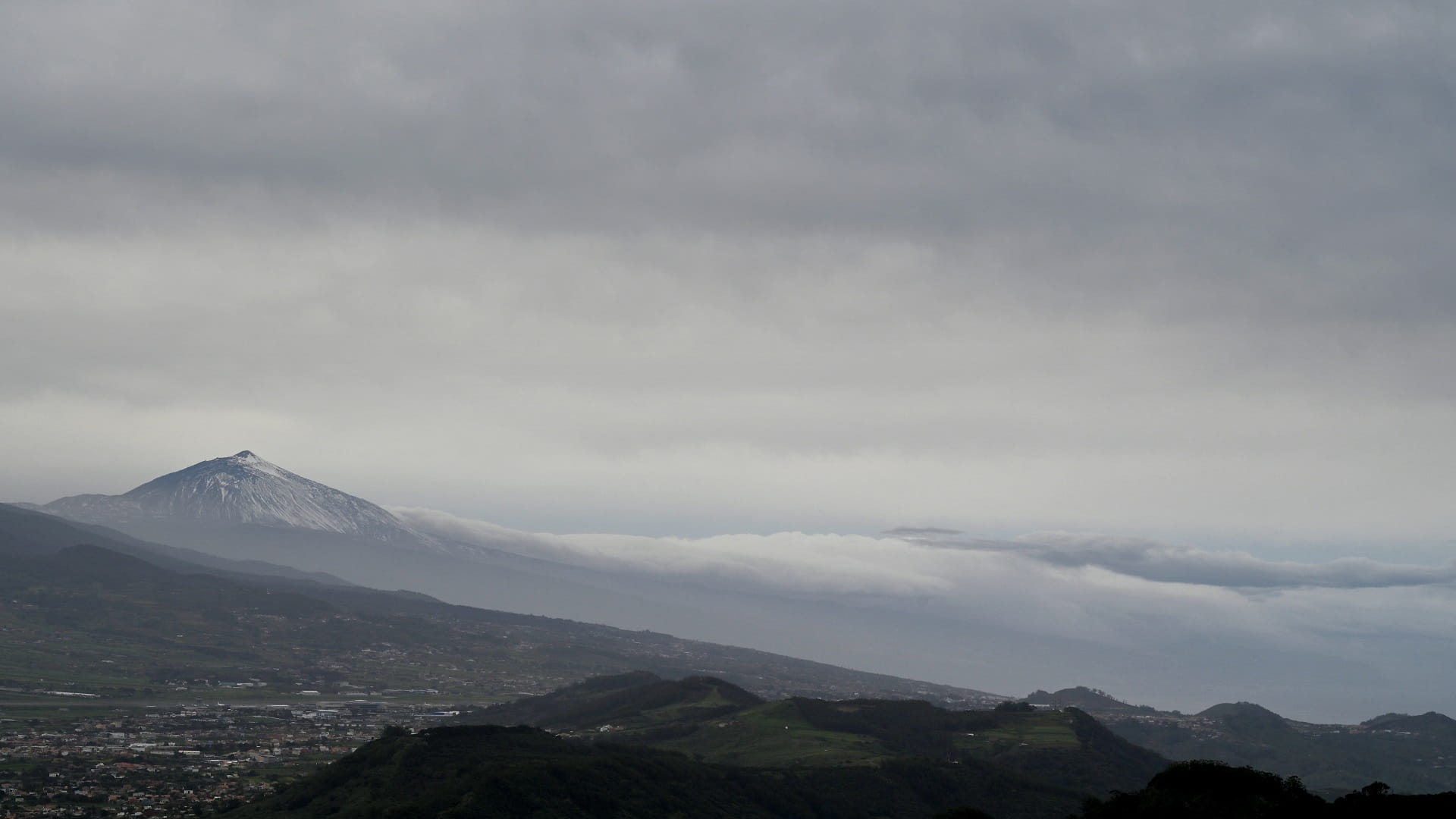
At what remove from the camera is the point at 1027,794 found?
566 ft

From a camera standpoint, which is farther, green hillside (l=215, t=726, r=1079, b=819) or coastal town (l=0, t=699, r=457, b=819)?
coastal town (l=0, t=699, r=457, b=819)

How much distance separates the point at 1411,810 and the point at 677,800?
8641 centimetres

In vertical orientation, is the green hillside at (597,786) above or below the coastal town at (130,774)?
above

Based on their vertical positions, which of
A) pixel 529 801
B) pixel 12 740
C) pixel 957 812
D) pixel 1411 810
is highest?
pixel 1411 810

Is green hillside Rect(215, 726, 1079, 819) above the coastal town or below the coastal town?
above

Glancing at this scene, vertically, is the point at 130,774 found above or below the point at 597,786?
below

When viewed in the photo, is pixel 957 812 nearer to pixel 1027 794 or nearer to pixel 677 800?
pixel 677 800

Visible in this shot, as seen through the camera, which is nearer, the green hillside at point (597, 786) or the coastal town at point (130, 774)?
the green hillside at point (597, 786)

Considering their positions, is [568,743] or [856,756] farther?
[856,756]

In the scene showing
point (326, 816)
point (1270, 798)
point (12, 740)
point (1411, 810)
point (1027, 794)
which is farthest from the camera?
point (12, 740)

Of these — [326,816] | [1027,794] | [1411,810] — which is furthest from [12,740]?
[1411,810]

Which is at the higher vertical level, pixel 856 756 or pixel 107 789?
pixel 856 756

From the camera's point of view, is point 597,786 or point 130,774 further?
point 130,774

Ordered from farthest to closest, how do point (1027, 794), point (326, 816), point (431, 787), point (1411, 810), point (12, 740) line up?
point (12, 740) < point (1027, 794) < point (431, 787) < point (326, 816) < point (1411, 810)
